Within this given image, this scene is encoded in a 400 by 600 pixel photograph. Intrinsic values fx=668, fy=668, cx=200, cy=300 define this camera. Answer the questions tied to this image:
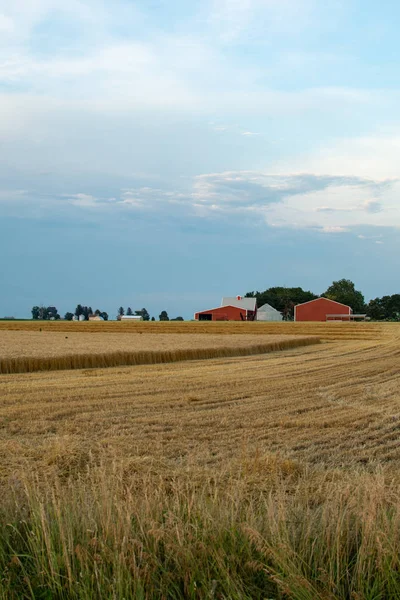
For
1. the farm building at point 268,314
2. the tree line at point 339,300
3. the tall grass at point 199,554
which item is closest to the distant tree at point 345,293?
the tree line at point 339,300

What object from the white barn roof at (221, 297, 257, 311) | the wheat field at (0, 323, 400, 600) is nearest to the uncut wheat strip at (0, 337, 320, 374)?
the wheat field at (0, 323, 400, 600)

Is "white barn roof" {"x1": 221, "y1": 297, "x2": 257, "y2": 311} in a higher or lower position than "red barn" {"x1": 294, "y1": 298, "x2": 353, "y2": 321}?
higher

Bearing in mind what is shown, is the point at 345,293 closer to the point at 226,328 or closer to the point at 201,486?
the point at 226,328

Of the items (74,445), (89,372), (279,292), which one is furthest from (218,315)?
(74,445)

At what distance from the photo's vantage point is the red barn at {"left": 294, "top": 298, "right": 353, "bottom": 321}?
2749 inches

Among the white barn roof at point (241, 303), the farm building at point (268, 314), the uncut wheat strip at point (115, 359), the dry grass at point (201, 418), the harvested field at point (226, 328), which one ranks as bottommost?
the dry grass at point (201, 418)

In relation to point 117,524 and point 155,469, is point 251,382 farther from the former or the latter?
point 117,524

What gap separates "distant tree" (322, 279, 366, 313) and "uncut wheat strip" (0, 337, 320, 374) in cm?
7197

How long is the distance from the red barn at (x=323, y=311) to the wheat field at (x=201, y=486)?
52777mm

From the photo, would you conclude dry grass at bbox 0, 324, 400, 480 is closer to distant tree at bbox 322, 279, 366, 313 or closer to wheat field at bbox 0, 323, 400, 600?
wheat field at bbox 0, 323, 400, 600

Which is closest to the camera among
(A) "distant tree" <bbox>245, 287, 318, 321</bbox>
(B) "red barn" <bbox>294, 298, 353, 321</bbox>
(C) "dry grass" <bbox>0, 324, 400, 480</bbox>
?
(C) "dry grass" <bbox>0, 324, 400, 480</bbox>

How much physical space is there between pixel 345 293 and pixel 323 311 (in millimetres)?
42201

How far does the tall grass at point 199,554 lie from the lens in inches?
145

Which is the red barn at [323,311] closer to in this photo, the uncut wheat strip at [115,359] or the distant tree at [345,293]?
the distant tree at [345,293]
